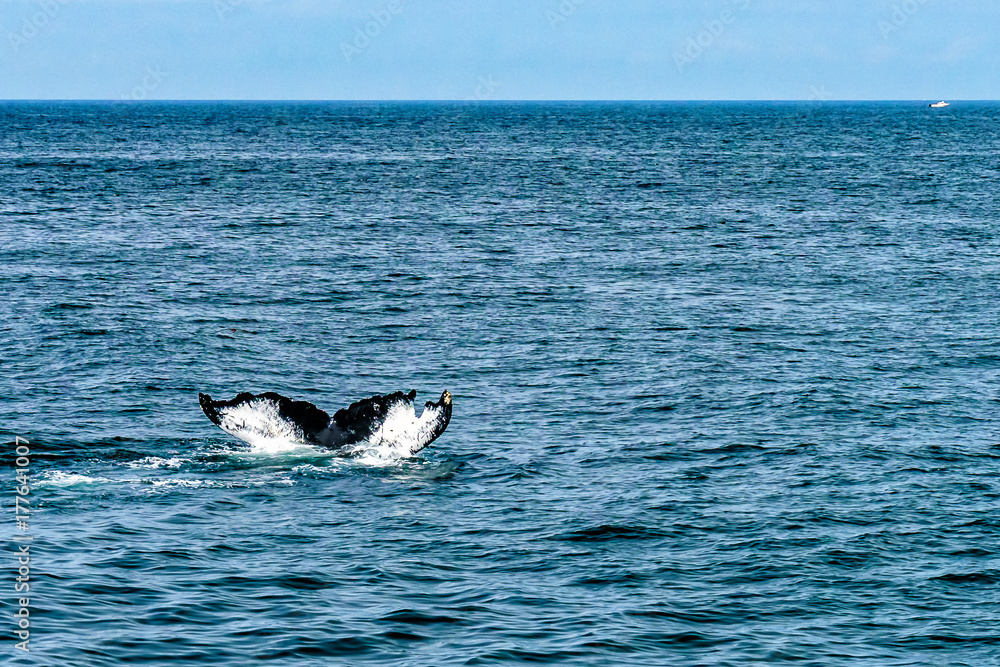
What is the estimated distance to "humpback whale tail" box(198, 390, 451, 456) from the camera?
92.0 feet

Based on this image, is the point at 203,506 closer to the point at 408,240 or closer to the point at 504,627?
the point at 504,627

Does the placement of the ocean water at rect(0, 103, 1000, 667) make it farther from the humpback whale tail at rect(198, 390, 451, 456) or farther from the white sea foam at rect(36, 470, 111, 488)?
the humpback whale tail at rect(198, 390, 451, 456)

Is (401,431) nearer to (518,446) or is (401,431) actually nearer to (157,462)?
(518,446)

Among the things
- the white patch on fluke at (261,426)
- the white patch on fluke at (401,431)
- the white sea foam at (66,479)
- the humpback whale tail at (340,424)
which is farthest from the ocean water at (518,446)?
the white patch on fluke at (401,431)

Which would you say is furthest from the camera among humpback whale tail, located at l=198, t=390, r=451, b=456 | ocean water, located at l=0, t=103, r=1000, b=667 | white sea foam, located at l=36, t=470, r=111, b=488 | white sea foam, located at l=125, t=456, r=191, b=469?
humpback whale tail, located at l=198, t=390, r=451, b=456

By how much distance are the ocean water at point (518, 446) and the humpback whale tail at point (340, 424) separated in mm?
601

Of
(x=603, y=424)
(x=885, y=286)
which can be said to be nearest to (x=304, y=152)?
(x=885, y=286)

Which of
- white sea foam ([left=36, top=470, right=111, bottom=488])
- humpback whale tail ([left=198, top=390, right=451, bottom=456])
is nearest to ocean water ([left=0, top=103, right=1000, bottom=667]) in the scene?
white sea foam ([left=36, top=470, right=111, bottom=488])

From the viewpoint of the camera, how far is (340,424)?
28.6 meters

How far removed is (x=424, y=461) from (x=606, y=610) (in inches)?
352

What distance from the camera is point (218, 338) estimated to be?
1598 inches

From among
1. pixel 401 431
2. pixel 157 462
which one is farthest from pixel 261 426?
pixel 401 431

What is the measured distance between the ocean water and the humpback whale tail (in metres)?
0.60

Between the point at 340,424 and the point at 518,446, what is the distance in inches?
161
